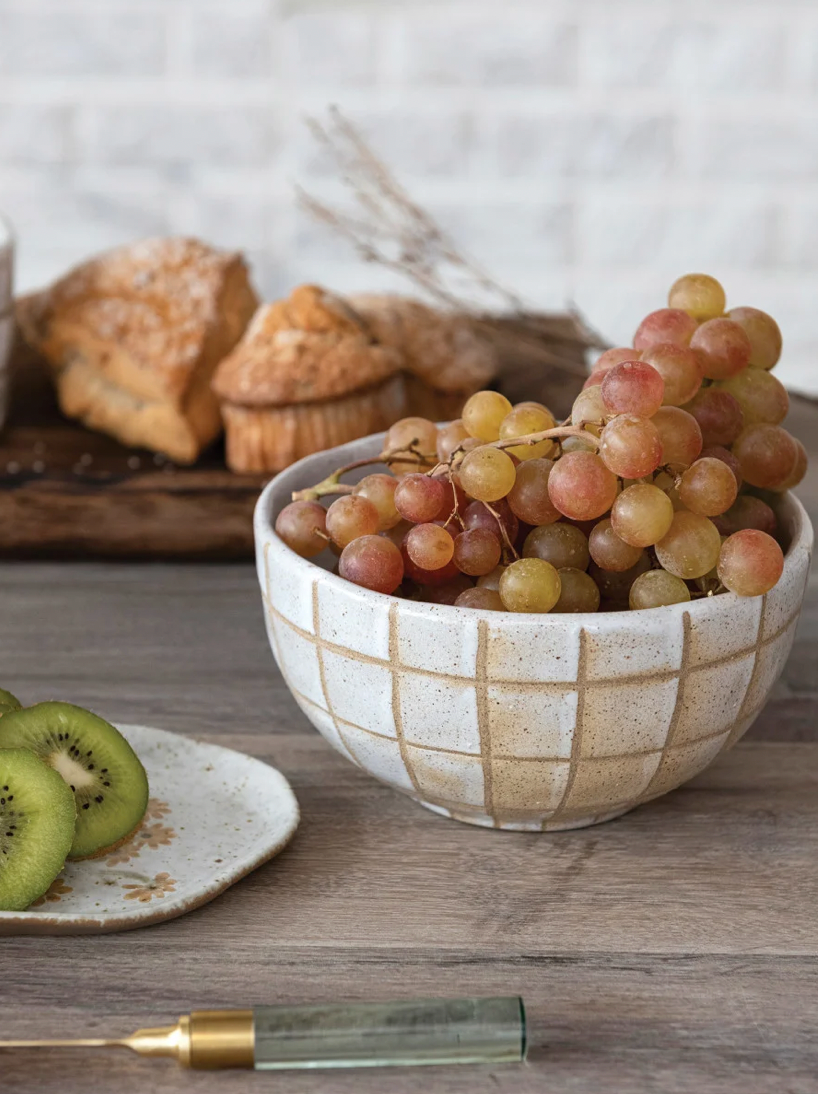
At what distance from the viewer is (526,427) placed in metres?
0.61

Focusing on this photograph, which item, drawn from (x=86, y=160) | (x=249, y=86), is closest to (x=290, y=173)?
(x=249, y=86)

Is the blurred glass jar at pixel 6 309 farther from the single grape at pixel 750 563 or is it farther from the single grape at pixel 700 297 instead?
the single grape at pixel 750 563

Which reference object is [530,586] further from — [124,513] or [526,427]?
[124,513]

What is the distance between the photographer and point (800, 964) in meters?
0.56

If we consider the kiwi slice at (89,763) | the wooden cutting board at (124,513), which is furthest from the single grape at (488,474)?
the wooden cutting board at (124,513)

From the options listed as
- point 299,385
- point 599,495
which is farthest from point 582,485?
point 299,385

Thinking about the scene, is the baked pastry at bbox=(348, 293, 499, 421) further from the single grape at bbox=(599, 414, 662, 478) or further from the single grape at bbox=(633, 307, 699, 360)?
the single grape at bbox=(599, 414, 662, 478)

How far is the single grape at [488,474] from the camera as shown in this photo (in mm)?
585

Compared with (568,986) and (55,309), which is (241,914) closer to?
(568,986)

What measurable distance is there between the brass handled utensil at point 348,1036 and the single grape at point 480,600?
0.18m

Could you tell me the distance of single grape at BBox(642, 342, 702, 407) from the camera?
0.63 metres

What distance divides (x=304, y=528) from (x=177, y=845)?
174 mm

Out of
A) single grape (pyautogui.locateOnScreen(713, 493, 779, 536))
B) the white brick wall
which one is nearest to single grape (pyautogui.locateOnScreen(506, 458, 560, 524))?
single grape (pyautogui.locateOnScreen(713, 493, 779, 536))

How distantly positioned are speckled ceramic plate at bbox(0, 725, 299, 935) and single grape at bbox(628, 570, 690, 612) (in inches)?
8.3
